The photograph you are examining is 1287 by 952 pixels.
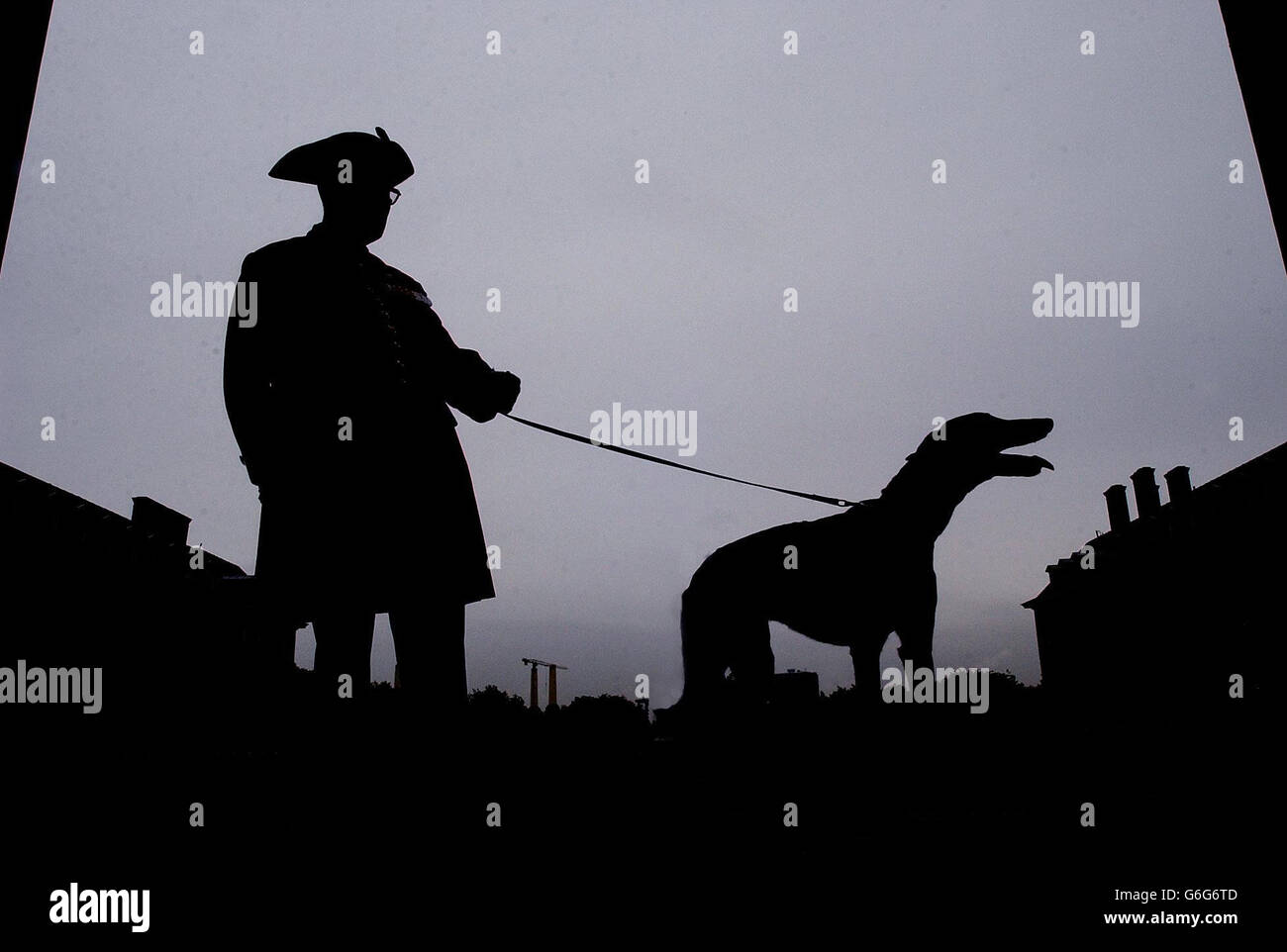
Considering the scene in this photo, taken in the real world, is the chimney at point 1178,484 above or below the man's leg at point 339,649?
above

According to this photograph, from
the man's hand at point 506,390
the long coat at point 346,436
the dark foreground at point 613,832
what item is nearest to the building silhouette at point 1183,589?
the dark foreground at point 613,832

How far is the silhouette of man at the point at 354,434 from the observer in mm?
3070

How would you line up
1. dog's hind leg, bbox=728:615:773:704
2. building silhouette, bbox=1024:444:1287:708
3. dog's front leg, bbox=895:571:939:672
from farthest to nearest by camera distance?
building silhouette, bbox=1024:444:1287:708, dog's hind leg, bbox=728:615:773:704, dog's front leg, bbox=895:571:939:672

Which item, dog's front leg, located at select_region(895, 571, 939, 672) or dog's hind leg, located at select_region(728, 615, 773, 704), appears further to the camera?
dog's hind leg, located at select_region(728, 615, 773, 704)

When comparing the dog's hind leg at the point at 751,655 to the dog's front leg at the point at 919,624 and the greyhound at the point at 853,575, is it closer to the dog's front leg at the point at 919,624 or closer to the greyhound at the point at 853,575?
the greyhound at the point at 853,575


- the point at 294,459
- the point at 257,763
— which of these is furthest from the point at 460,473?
the point at 257,763

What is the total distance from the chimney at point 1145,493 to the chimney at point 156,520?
27546mm

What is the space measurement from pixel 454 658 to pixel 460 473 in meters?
0.76

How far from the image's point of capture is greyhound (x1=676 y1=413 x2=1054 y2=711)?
5348 millimetres

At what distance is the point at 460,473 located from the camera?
3438mm

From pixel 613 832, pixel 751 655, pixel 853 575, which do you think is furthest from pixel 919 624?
pixel 613 832

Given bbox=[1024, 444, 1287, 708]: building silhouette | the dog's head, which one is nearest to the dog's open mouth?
the dog's head

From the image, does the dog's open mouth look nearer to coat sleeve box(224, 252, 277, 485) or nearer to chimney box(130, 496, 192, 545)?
coat sleeve box(224, 252, 277, 485)
